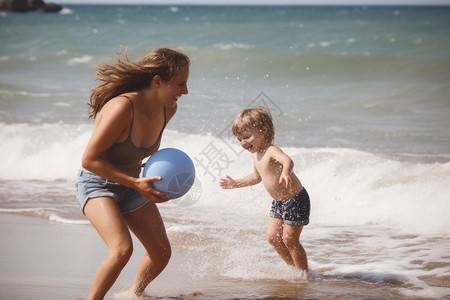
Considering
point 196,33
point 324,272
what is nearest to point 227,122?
point 324,272

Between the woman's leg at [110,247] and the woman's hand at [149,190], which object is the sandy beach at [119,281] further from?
Result: the woman's hand at [149,190]

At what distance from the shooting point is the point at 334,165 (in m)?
9.05

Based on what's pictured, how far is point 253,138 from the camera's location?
4.96m

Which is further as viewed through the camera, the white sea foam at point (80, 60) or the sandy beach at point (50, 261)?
the white sea foam at point (80, 60)

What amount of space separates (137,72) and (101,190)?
761 mm

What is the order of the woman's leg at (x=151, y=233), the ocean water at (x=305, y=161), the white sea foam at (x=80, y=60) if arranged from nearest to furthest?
1. the woman's leg at (x=151, y=233)
2. the ocean water at (x=305, y=161)
3. the white sea foam at (x=80, y=60)

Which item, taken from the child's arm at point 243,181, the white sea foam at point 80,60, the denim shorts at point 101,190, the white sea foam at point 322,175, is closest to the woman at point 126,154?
the denim shorts at point 101,190

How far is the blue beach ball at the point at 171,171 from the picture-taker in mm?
3828

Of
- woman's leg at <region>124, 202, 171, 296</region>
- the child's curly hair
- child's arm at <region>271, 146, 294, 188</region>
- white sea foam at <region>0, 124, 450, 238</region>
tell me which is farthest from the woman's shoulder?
white sea foam at <region>0, 124, 450, 238</region>

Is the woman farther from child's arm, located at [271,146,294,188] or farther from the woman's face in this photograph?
child's arm, located at [271,146,294,188]

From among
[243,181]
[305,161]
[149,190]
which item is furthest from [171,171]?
[305,161]

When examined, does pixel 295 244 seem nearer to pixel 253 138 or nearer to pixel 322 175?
pixel 253 138

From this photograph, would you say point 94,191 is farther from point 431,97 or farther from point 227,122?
point 431,97

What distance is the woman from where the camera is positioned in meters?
3.64
